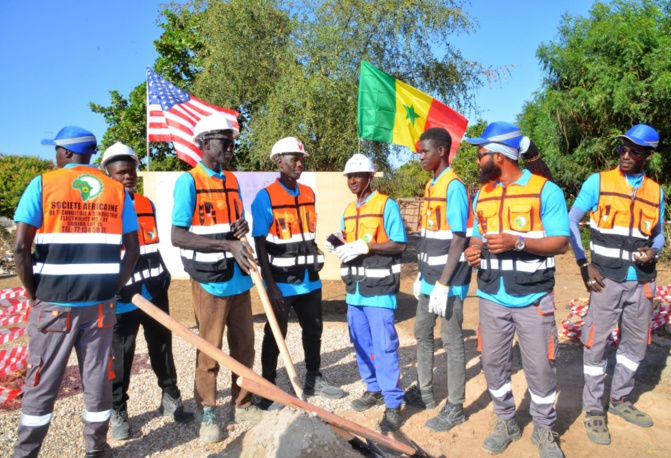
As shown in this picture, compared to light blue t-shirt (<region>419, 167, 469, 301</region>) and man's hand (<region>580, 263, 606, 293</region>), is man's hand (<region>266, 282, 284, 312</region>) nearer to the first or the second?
light blue t-shirt (<region>419, 167, 469, 301</region>)

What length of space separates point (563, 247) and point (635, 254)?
125cm

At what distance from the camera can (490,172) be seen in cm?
378

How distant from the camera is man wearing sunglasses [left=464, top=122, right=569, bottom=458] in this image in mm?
3555

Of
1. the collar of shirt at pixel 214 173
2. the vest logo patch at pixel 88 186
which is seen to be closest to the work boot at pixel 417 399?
the collar of shirt at pixel 214 173

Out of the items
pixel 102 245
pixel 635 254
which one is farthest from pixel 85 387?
pixel 635 254

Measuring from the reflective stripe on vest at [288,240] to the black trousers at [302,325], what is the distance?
0.22 meters

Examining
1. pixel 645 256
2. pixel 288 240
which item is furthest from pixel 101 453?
pixel 645 256

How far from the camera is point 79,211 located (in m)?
3.38

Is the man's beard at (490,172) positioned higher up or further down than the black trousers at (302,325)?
higher up

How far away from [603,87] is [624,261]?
11370 mm

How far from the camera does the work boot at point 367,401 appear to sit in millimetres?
4624

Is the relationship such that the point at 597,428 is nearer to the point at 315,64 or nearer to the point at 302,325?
the point at 302,325

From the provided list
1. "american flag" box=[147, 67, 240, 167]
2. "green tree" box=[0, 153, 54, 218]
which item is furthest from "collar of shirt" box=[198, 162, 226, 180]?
"green tree" box=[0, 153, 54, 218]

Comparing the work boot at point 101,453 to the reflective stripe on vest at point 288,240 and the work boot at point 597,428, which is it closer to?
the reflective stripe on vest at point 288,240
